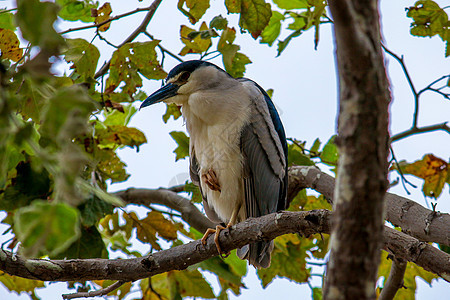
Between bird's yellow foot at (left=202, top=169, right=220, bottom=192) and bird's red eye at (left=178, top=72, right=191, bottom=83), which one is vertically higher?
bird's red eye at (left=178, top=72, right=191, bottom=83)

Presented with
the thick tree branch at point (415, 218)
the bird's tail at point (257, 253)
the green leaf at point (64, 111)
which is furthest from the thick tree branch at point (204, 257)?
the green leaf at point (64, 111)

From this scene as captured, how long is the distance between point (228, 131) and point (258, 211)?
1.68 feet

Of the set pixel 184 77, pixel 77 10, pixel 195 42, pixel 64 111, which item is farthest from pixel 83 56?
pixel 64 111

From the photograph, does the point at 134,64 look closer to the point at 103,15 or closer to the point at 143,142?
the point at 103,15

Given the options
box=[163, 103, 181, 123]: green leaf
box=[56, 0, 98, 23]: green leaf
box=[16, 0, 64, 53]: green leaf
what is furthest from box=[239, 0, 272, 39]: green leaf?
box=[16, 0, 64, 53]: green leaf

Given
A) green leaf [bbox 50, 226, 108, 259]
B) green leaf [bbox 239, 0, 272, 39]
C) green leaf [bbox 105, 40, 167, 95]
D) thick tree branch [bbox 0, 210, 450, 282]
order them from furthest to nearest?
1. green leaf [bbox 50, 226, 108, 259]
2. green leaf [bbox 105, 40, 167, 95]
3. green leaf [bbox 239, 0, 272, 39]
4. thick tree branch [bbox 0, 210, 450, 282]

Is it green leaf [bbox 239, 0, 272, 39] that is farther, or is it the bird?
the bird

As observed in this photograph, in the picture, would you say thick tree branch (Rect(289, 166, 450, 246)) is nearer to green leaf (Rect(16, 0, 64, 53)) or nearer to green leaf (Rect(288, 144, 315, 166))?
green leaf (Rect(288, 144, 315, 166))

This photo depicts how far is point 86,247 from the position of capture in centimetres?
257

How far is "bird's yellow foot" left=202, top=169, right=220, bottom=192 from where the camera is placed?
296 centimetres

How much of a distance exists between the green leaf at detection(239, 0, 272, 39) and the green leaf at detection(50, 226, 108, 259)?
4.38 feet

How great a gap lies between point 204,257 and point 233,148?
2.90 ft

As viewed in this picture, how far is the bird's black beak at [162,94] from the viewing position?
9.73 ft

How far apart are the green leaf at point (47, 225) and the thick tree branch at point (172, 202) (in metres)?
2.67
